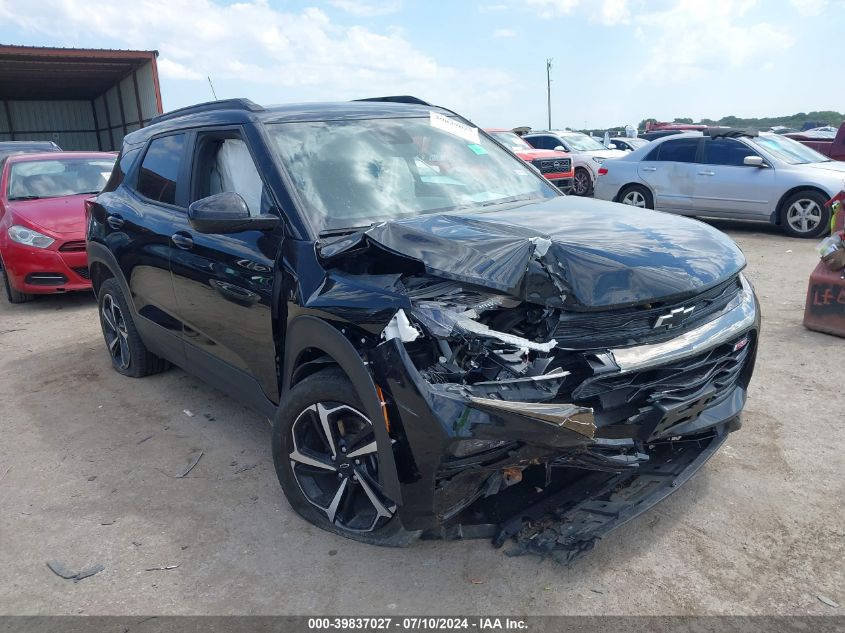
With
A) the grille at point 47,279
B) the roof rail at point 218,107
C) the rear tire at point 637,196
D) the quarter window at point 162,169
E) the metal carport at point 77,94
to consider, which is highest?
the metal carport at point 77,94

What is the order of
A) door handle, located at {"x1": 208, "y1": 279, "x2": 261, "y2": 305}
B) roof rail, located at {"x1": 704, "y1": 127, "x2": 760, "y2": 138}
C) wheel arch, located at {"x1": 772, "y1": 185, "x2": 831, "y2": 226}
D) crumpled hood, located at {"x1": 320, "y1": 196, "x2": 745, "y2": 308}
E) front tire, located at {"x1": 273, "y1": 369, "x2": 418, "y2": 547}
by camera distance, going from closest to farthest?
1. crumpled hood, located at {"x1": 320, "y1": 196, "x2": 745, "y2": 308}
2. front tire, located at {"x1": 273, "y1": 369, "x2": 418, "y2": 547}
3. door handle, located at {"x1": 208, "y1": 279, "x2": 261, "y2": 305}
4. wheel arch, located at {"x1": 772, "y1": 185, "x2": 831, "y2": 226}
5. roof rail, located at {"x1": 704, "y1": 127, "x2": 760, "y2": 138}

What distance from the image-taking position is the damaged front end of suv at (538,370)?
7.80 ft

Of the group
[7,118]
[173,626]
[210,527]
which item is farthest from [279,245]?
[7,118]

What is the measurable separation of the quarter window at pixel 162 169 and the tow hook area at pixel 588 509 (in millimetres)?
2830

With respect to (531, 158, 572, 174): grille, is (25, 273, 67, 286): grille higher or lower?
lower

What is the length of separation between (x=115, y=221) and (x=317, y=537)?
2957mm

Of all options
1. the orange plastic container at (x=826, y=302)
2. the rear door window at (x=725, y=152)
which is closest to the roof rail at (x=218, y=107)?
the orange plastic container at (x=826, y=302)

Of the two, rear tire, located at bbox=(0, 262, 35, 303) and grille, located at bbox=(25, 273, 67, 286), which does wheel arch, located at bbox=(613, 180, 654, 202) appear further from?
rear tire, located at bbox=(0, 262, 35, 303)

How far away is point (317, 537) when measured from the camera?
3100 mm

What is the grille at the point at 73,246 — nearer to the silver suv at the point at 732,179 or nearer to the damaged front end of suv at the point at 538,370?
the damaged front end of suv at the point at 538,370

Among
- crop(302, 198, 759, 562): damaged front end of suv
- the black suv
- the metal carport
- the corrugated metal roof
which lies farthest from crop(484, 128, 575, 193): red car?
the corrugated metal roof

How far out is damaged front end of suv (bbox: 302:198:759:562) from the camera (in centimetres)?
238

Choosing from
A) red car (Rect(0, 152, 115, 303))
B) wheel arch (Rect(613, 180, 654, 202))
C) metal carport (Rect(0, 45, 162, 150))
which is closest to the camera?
red car (Rect(0, 152, 115, 303))

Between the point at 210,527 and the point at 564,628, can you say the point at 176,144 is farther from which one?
the point at 564,628
